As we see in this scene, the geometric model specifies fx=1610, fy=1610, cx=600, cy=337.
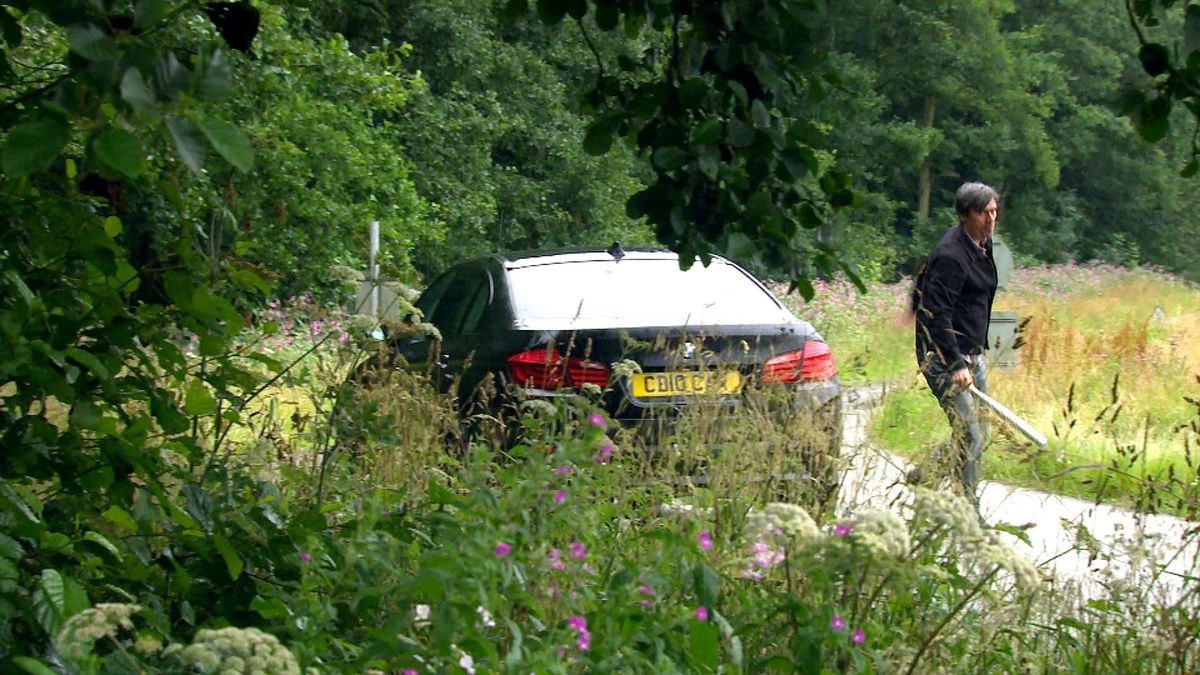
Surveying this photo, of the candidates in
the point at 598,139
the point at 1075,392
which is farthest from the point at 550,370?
the point at 598,139

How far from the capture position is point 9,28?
3.43m

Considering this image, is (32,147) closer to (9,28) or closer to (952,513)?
(9,28)

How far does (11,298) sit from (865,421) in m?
3.33

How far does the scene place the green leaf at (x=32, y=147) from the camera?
6.77 ft

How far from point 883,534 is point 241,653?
1201 millimetres

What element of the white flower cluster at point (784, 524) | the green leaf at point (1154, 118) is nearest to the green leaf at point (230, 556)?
the white flower cluster at point (784, 524)

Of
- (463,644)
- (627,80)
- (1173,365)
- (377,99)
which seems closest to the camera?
(463,644)

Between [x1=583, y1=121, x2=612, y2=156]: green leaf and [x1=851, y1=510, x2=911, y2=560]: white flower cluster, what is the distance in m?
1.30

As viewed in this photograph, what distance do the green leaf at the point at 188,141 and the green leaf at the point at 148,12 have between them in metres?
0.19

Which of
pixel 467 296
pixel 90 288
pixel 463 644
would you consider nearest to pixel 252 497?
pixel 90 288

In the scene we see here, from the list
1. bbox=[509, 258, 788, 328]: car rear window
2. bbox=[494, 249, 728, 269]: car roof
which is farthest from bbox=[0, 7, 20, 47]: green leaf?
bbox=[494, 249, 728, 269]: car roof

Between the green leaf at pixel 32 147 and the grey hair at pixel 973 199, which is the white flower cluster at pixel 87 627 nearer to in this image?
the green leaf at pixel 32 147

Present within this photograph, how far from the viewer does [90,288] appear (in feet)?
11.6

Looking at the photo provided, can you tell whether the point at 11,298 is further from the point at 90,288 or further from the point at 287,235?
the point at 287,235
